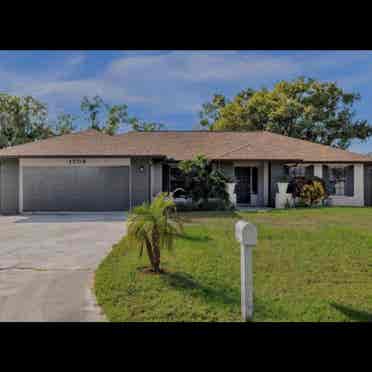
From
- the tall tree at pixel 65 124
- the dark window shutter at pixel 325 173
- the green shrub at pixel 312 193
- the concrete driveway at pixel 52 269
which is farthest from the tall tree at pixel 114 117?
the concrete driveway at pixel 52 269

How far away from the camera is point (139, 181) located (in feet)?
53.4

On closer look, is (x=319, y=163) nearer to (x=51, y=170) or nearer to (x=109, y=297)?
(x=51, y=170)

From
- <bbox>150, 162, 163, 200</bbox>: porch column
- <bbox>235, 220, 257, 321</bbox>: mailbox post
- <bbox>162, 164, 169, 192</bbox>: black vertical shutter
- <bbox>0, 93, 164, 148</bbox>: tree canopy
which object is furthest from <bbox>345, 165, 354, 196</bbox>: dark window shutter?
<bbox>0, 93, 164, 148</bbox>: tree canopy

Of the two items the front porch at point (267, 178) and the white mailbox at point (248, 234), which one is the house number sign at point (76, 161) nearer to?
the front porch at point (267, 178)

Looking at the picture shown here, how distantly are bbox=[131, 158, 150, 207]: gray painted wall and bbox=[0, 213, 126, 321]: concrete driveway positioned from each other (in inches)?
193

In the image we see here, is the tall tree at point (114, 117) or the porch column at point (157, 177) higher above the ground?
the tall tree at point (114, 117)

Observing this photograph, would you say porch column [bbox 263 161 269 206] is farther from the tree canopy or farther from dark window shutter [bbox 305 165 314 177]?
the tree canopy

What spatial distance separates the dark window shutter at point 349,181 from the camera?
18656 millimetres

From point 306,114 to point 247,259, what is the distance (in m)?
27.9

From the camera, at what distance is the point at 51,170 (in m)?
16.2

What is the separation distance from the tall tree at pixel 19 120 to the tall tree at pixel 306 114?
19.0 meters

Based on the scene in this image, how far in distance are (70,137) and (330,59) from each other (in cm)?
1467

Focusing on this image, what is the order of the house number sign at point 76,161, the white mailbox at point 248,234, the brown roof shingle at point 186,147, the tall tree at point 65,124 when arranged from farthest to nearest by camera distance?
the tall tree at point 65,124 < the brown roof shingle at point 186,147 < the house number sign at point 76,161 < the white mailbox at point 248,234
